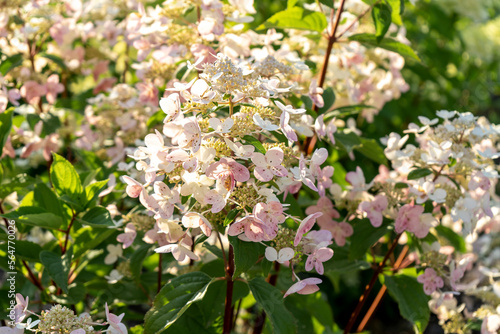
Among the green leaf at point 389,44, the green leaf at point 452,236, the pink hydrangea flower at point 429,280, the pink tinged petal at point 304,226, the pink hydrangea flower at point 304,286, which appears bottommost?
the green leaf at point 452,236

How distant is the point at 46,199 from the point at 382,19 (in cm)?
98

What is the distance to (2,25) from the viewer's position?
150cm

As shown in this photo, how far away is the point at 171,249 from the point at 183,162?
7.6 inches

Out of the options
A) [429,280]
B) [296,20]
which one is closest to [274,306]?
[429,280]

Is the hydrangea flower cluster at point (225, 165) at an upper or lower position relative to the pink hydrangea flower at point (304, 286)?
upper

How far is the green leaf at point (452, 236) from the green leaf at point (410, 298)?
0.16 m

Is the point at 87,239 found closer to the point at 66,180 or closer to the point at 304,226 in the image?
the point at 66,180

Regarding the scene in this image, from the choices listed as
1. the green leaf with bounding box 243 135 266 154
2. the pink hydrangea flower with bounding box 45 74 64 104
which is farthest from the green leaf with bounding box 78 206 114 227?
the pink hydrangea flower with bounding box 45 74 64 104

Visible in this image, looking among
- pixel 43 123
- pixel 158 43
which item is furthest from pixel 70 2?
pixel 158 43

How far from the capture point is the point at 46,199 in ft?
4.11

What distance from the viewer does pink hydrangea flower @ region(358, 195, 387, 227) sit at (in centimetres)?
123

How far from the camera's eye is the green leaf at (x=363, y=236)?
1.28 meters

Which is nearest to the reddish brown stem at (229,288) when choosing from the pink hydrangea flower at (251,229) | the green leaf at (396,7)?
the pink hydrangea flower at (251,229)

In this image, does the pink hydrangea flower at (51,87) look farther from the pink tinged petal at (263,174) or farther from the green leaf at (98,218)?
the pink tinged petal at (263,174)
